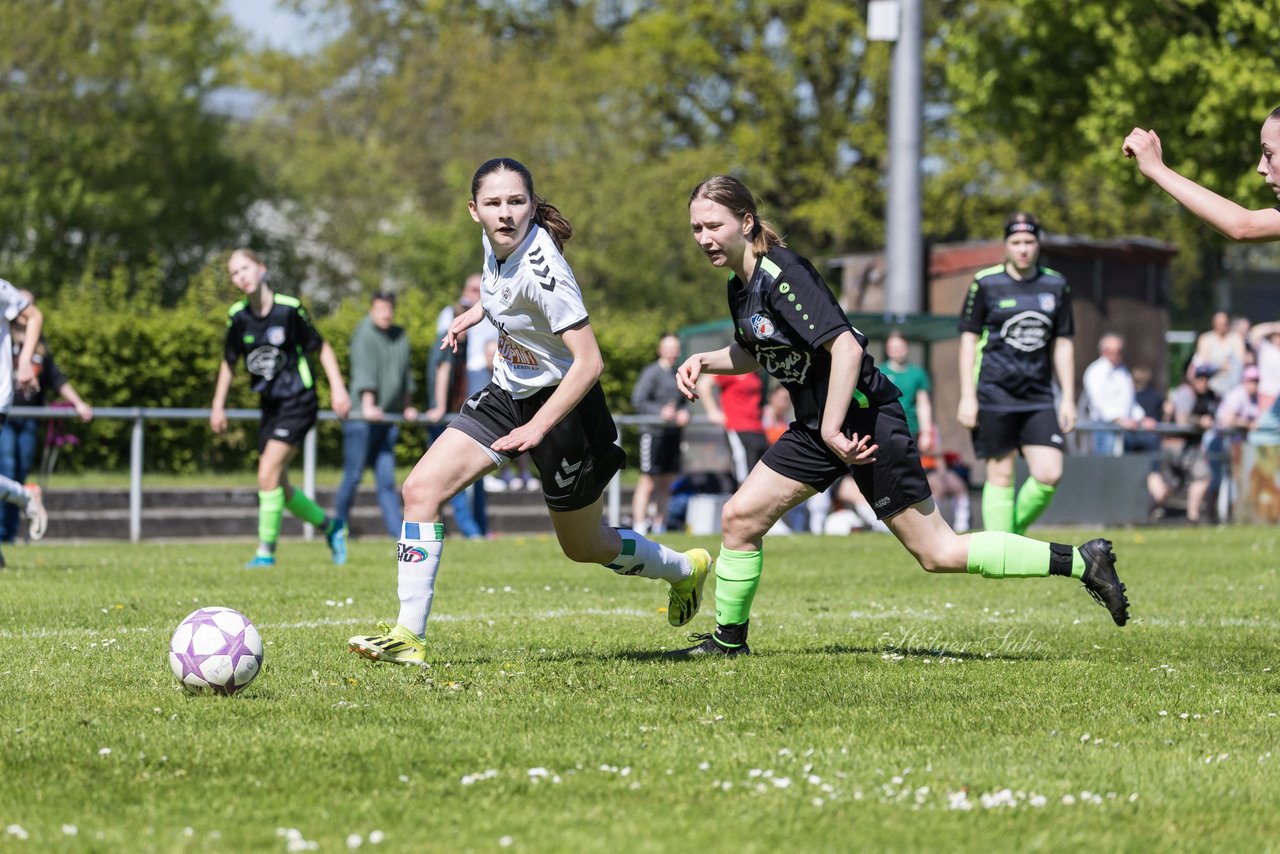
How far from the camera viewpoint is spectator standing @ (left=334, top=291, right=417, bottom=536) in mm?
15625

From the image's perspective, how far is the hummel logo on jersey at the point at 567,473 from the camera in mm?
6617

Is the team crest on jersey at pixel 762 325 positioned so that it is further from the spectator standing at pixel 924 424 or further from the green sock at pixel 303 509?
the spectator standing at pixel 924 424

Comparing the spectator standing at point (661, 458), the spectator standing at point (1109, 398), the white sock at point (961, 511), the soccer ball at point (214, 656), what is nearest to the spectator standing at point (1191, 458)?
the spectator standing at point (1109, 398)

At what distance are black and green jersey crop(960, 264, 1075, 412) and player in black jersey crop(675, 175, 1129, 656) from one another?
13.0ft

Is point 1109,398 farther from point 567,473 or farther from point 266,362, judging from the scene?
point 567,473

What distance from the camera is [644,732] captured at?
203 inches

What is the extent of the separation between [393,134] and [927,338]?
2531 centimetres

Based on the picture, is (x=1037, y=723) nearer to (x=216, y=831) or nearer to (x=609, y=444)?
(x=609, y=444)

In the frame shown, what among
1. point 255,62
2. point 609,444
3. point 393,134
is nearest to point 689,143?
point 393,134

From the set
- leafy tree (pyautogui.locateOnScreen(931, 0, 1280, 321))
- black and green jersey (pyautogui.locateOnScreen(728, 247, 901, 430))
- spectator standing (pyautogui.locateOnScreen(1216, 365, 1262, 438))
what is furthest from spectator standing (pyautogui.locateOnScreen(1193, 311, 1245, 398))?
black and green jersey (pyautogui.locateOnScreen(728, 247, 901, 430))

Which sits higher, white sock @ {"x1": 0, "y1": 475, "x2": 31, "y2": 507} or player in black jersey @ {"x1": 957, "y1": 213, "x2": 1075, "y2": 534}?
player in black jersey @ {"x1": 957, "y1": 213, "x2": 1075, "y2": 534}

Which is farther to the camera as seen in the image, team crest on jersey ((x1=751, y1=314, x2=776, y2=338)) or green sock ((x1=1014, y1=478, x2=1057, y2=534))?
green sock ((x1=1014, y1=478, x2=1057, y2=534))

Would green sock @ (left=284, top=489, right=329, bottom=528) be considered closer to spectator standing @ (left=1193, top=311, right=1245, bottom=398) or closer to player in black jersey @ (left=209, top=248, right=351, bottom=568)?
player in black jersey @ (left=209, top=248, right=351, bottom=568)

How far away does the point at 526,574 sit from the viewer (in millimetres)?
11648
